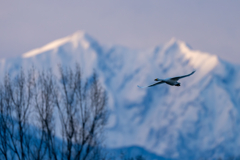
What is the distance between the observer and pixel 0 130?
22.2 metres

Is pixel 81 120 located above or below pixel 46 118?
above

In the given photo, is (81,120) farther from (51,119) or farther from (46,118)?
(46,118)

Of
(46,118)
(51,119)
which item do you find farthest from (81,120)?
(46,118)

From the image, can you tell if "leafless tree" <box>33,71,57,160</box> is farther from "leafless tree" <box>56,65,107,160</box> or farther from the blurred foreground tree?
"leafless tree" <box>56,65,107,160</box>

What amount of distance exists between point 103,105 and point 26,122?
17.2 ft

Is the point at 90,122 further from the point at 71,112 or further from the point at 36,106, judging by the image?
the point at 36,106

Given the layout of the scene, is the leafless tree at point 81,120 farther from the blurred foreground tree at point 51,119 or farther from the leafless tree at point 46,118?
the leafless tree at point 46,118

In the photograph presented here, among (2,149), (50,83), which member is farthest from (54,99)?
(2,149)

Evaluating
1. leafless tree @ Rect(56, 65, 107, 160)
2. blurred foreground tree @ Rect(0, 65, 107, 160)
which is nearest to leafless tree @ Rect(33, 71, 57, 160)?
blurred foreground tree @ Rect(0, 65, 107, 160)

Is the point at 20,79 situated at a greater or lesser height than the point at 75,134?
greater

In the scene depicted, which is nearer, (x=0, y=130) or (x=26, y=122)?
(x=0, y=130)

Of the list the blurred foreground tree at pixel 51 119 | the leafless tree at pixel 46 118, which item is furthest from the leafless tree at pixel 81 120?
the leafless tree at pixel 46 118

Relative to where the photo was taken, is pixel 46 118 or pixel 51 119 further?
pixel 51 119

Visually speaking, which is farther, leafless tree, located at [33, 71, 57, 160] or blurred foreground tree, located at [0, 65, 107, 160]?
blurred foreground tree, located at [0, 65, 107, 160]
